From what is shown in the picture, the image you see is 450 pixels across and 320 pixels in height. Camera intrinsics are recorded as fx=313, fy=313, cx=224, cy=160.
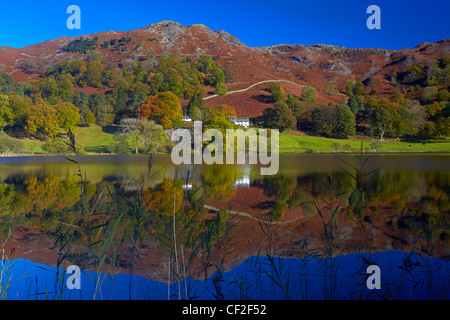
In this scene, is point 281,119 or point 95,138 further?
point 281,119

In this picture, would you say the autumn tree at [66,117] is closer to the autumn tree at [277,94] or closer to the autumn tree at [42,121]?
the autumn tree at [42,121]

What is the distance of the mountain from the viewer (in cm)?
13112

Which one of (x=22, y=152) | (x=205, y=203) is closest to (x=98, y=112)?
(x=22, y=152)

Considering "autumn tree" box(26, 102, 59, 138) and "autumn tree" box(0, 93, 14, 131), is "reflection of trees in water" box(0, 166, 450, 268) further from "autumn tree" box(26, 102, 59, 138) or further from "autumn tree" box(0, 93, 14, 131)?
"autumn tree" box(0, 93, 14, 131)

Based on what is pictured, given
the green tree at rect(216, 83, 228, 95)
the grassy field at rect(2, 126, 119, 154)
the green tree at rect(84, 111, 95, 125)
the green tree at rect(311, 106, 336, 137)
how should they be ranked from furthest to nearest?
the green tree at rect(216, 83, 228, 95), the green tree at rect(84, 111, 95, 125), the green tree at rect(311, 106, 336, 137), the grassy field at rect(2, 126, 119, 154)

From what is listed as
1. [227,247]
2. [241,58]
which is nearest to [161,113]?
[227,247]

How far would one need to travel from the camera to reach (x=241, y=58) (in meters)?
156

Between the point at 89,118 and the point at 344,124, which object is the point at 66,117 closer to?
the point at 89,118

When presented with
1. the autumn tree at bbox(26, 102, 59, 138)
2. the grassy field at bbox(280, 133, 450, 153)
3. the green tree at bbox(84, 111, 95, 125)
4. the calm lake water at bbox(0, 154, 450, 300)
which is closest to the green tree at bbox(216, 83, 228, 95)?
the green tree at bbox(84, 111, 95, 125)

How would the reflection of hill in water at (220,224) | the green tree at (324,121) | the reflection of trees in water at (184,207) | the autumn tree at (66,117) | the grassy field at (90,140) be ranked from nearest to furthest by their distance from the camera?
the reflection of hill in water at (220,224) → the reflection of trees in water at (184,207) → the grassy field at (90,140) → the autumn tree at (66,117) → the green tree at (324,121)

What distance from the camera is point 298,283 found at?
4441mm

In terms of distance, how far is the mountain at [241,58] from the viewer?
131125mm

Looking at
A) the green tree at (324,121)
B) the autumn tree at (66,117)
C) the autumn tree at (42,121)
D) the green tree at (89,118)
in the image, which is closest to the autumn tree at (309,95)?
the green tree at (324,121)
